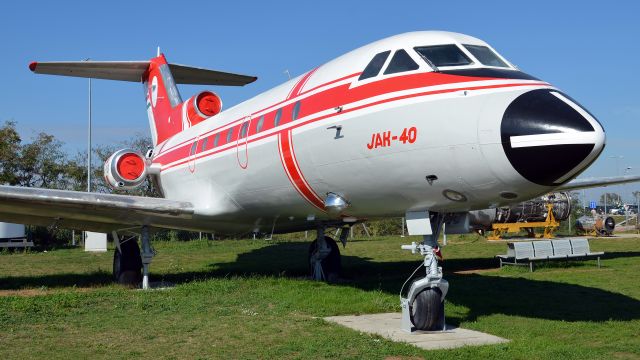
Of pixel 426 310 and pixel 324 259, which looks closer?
pixel 426 310

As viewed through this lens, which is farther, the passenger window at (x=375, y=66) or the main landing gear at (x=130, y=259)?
the main landing gear at (x=130, y=259)

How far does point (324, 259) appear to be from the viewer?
1516 cm

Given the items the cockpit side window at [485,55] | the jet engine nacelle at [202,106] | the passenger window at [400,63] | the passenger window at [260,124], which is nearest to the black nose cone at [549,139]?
the cockpit side window at [485,55]

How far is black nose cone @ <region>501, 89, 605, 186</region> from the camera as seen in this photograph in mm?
6591

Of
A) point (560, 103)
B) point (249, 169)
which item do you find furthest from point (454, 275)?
point (560, 103)

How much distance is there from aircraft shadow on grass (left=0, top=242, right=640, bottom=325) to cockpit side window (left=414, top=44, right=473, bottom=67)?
367 cm

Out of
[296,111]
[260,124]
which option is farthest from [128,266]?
[296,111]

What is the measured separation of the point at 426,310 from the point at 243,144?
527 centimetres

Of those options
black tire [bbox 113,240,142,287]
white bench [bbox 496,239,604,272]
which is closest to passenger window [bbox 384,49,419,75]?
black tire [bbox 113,240,142,287]

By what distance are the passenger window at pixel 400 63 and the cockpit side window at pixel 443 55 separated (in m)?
0.17

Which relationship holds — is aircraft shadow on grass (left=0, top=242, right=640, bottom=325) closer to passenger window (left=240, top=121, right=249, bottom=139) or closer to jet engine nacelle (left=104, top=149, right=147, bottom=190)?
jet engine nacelle (left=104, top=149, right=147, bottom=190)

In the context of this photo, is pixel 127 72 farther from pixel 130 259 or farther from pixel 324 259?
pixel 324 259

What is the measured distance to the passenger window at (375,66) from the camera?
8.77m

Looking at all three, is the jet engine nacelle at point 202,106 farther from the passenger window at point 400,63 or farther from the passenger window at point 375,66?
the passenger window at point 400,63
